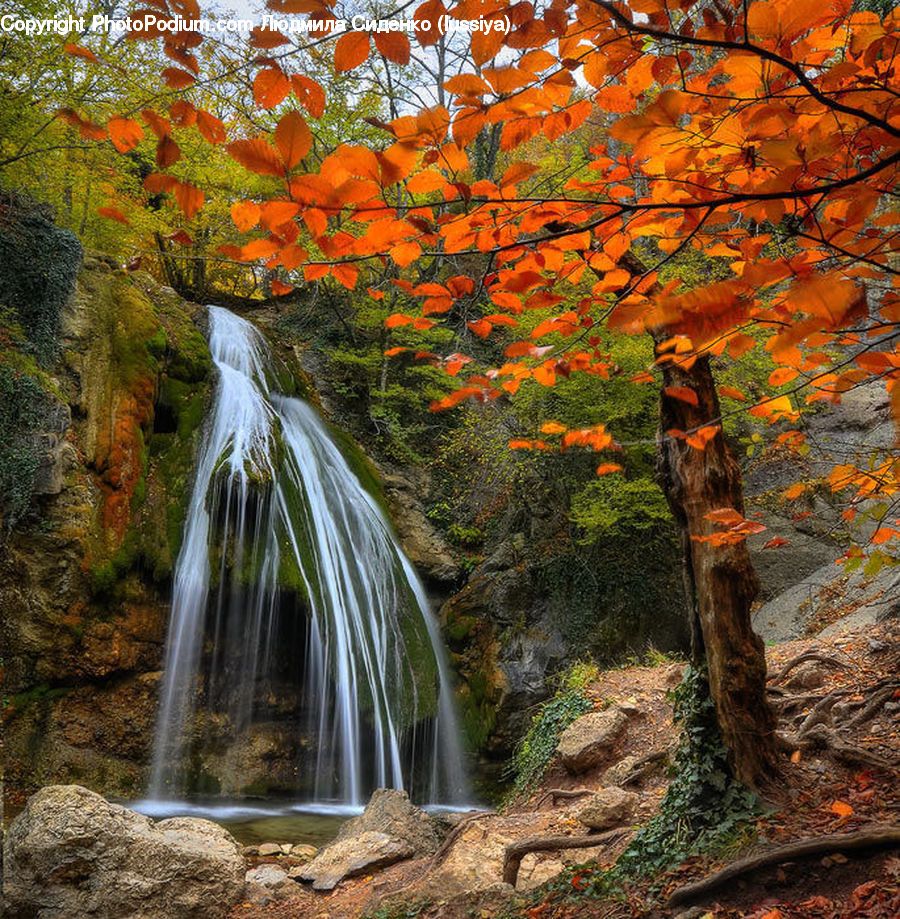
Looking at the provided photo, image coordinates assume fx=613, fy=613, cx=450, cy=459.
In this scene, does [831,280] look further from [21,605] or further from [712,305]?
[21,605]

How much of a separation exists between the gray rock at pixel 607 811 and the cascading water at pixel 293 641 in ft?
16.9

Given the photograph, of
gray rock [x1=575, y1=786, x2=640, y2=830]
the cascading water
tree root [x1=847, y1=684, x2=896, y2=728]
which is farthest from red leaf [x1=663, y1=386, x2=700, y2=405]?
the cascading water

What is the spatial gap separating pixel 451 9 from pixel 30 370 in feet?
25.9

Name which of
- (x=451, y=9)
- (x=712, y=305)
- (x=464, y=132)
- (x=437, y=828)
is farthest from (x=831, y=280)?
(x=437, y=828)

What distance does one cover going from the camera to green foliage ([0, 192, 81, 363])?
7734 millimetres

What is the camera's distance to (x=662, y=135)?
1309 mm

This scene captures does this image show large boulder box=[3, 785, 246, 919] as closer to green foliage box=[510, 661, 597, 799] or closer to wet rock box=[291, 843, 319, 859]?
wet rock box=[291, 843, 319, 859]

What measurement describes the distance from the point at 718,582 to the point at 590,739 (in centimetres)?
324

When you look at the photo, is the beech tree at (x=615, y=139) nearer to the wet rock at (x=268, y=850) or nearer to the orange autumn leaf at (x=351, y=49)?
the orange autumn leaf at (x=351, y=49)

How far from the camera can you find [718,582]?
290cm

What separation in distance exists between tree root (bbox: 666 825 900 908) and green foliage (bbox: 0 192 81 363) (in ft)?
28.5

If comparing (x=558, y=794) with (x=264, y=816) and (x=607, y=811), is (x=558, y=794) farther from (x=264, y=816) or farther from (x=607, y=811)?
(x=264, y=816)

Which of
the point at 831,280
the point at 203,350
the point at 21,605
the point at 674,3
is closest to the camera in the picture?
the point at 831,280

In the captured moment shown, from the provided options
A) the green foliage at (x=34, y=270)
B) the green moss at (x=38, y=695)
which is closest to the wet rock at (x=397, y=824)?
the green moss at (x=38, y=695)
